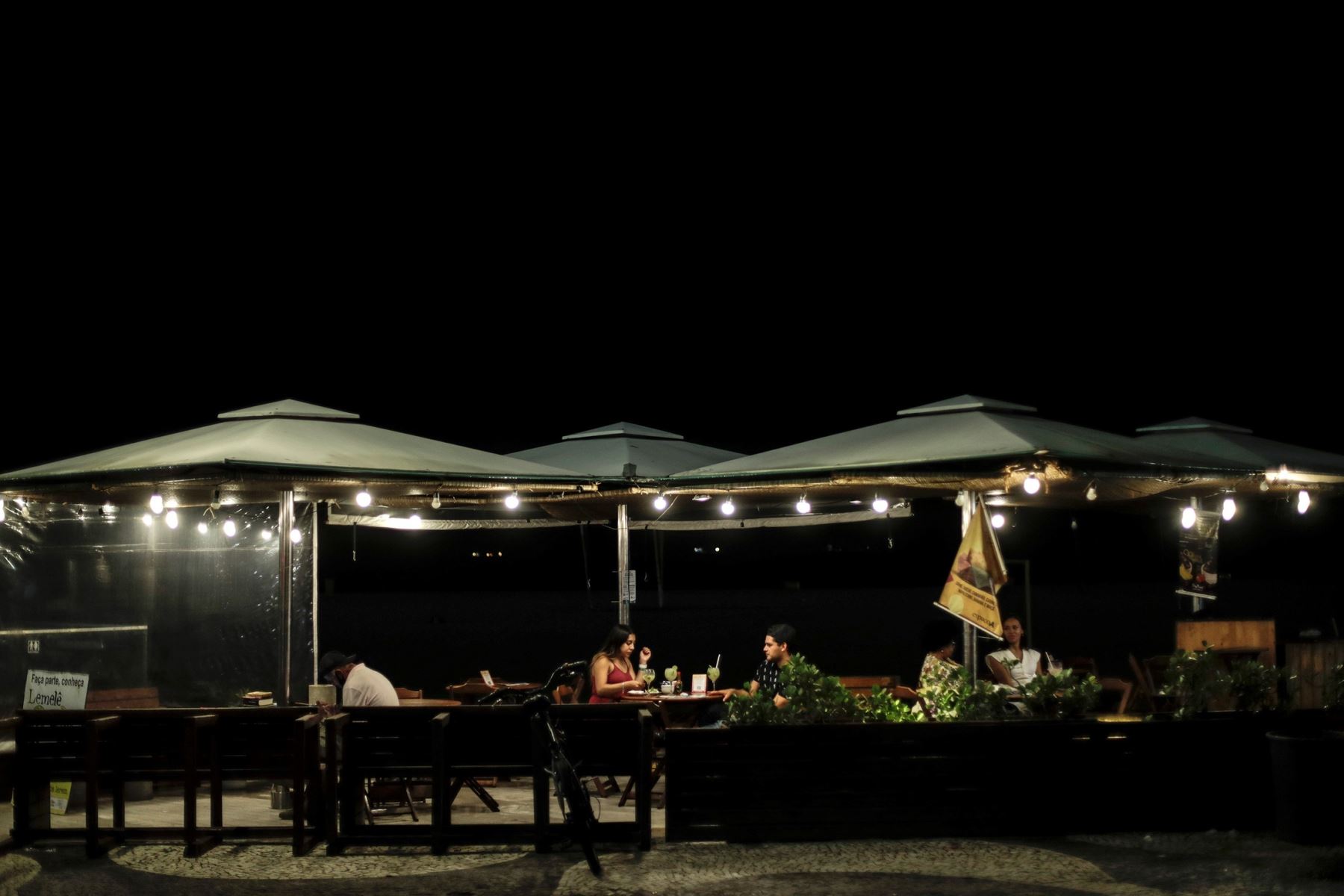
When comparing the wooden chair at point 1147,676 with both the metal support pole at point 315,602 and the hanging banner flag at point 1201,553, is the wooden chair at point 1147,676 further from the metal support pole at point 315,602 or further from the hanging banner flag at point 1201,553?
the metal support pole at point 315,602

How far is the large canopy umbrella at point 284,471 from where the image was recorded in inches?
369

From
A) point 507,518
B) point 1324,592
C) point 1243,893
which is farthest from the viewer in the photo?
point 1324,592

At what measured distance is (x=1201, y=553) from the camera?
13758 mm

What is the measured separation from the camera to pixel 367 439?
423 inches

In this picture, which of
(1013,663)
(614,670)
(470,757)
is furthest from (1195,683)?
(470,757)

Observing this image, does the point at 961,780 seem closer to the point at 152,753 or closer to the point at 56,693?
the point at 152,753

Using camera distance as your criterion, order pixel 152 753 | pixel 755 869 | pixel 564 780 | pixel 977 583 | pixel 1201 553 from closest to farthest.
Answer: pixel 755 869 < pixel 564 780 < pixel 152 753 < pixel 977 583 < pixel 1201 553

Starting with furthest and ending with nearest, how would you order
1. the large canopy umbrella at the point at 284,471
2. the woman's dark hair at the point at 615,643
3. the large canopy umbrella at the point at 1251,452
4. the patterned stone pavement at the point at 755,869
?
the large canopy umbrella at the point at 1251,452
the woman's dark hair at the point at 615,643
the large canopy umbrella at the point at 284,471
the patterned stone pavement at the point at 755,869

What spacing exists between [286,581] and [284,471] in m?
1.48

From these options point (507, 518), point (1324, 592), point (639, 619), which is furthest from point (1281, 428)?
point (507, 518)

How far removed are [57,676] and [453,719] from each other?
13.4 ft

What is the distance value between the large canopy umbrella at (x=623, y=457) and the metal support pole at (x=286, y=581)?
98.1 inches

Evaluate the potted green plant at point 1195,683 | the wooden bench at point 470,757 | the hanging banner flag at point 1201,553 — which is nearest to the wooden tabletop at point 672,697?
the wooden bench at point 470,757

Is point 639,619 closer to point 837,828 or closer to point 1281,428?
point 1281,428
